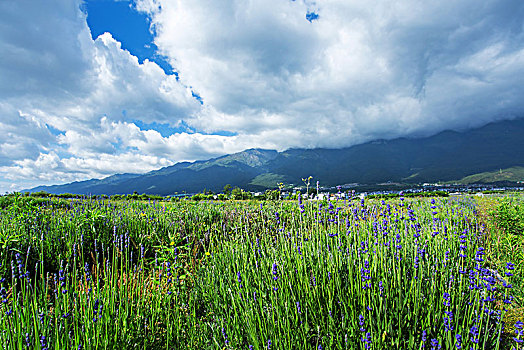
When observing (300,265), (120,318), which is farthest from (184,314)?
(300,265)

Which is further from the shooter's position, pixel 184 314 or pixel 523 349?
pixel 184 314

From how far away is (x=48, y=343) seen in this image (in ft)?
6.06

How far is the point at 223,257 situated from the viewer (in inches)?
151

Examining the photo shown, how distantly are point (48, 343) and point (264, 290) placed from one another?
181 cm

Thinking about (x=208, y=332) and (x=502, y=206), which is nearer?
(x=208, y=332)

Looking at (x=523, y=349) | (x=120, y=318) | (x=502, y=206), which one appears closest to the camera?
(x=523, y=349)

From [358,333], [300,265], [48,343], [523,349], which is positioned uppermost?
[300,265]

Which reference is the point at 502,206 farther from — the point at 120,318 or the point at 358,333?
the point at 120,318

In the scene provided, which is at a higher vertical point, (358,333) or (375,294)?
(375,294)

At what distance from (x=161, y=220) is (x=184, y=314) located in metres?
4.11

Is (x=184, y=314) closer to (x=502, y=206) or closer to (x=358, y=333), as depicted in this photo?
(x=358, y=333)

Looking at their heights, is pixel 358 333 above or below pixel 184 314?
above

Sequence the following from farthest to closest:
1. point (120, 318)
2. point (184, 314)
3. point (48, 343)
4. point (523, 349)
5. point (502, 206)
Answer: point (502, 206) < point (184, 314) < point (120, 318) < point (523, 349) < point (48, 343)

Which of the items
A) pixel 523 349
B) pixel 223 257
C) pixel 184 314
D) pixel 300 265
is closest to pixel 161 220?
pixel 223 257
